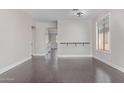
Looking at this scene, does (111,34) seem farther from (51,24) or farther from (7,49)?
(51,24)

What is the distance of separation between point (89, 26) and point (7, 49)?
6480 millimetres

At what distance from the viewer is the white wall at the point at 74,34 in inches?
386

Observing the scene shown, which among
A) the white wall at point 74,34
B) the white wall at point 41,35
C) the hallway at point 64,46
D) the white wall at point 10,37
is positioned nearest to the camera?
the hallway at point 64,46

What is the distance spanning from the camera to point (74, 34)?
9836mm

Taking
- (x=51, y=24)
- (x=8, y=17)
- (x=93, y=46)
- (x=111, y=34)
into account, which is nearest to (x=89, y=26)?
(x=93, y=46)

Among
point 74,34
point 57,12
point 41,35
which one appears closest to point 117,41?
point 57,12

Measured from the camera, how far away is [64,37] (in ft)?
32.2

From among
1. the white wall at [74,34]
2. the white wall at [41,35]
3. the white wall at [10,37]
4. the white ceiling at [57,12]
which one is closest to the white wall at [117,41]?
the white ceiling at [57,12]

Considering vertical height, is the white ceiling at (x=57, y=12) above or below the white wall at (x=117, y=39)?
above

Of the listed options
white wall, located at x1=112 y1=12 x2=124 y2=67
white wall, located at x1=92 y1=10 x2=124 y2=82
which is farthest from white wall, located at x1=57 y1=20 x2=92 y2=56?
white wall, located at x1=112 y1=12 x2=124 y2=67

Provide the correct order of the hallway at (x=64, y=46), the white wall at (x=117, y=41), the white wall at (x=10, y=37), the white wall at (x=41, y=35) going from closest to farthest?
the hallway at (x=64, y=46)
the white wall at (x=10, y=37)
the white wall at (x=117, y=41)
the white wall at (x=41, y=35)

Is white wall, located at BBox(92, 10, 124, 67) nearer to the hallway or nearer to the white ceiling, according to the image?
the hallway

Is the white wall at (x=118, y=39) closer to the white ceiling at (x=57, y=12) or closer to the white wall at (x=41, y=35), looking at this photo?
the white ceiling at (x=57, y=12)

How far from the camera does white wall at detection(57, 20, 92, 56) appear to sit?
9.80m
